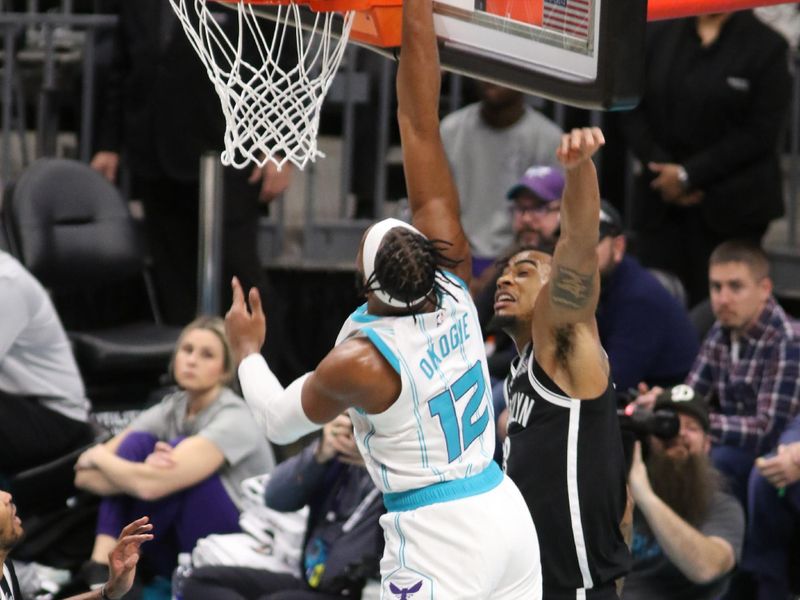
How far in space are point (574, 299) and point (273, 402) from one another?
93cm

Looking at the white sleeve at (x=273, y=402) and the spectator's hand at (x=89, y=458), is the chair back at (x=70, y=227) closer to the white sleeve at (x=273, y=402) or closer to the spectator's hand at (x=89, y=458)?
the spectator's hand at (x=89, y=458)

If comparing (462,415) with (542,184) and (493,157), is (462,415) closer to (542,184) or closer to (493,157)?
(542,184)

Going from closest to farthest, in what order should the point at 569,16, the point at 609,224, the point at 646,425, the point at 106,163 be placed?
the point at 569,16, the point at 646,425, the point at 609,224, the point at 106,163

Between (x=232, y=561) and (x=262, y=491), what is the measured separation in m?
0.33

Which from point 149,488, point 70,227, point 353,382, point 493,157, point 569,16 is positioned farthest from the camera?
point 70,227

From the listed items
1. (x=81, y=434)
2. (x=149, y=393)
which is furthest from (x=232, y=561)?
(x=149, y=393)

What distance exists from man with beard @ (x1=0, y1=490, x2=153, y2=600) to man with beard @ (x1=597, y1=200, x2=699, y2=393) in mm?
2631

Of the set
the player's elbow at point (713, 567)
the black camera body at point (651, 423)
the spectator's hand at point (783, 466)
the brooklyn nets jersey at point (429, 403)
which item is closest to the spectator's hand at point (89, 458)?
the black camera body at point (651, 423)

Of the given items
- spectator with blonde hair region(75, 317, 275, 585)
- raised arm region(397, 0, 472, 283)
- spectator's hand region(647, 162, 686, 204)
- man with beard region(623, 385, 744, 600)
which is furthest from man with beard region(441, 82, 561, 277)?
→ raised arm region(397, 0, 472, 283)

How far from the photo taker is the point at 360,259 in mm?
4656

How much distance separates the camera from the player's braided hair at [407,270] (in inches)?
179

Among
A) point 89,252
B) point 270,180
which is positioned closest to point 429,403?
point 270,180

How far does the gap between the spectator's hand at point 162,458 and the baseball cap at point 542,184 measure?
189 centimetres

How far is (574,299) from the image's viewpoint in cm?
492
